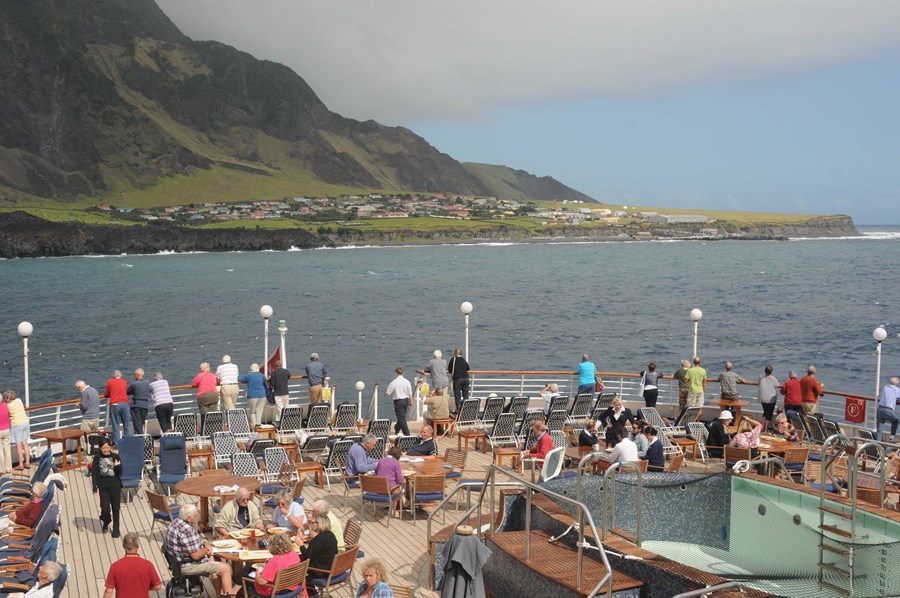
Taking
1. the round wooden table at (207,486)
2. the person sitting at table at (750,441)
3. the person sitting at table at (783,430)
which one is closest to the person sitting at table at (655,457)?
the person sitting at table at (750,441)

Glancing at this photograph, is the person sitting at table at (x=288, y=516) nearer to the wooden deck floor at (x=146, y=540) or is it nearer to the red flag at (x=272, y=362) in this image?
the wooden deck floor at (x=146, y=540)

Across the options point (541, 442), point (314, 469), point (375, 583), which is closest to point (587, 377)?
point (541, 442)

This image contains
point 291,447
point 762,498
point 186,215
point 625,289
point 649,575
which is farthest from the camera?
point 186,215

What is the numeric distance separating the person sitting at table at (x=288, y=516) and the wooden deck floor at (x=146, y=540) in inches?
33.4

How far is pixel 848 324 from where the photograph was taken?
209ft

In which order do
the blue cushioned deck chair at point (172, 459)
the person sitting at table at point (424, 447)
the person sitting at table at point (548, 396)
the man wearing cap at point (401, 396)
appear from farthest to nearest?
the person sitting at table at point (548, 396) → the man wearing cap at point (401, 396) → the person sitting at table at point (424, 447) → the blue cushioned deck chair at point (172, 459)

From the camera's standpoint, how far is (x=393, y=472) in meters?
11.4

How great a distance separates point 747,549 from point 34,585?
7264mm

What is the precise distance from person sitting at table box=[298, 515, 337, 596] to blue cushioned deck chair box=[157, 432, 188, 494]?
4258 mm

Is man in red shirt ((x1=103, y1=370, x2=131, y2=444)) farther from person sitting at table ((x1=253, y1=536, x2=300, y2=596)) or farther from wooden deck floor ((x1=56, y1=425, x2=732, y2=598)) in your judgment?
person sitting at table ((x1=253, y1=536, x2=300, y2=596))

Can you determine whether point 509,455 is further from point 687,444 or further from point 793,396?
point 793,396

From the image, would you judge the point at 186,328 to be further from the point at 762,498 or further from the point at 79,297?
the point at 762,498

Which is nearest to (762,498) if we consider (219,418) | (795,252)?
(219,418)

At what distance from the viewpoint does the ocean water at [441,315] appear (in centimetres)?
4806
